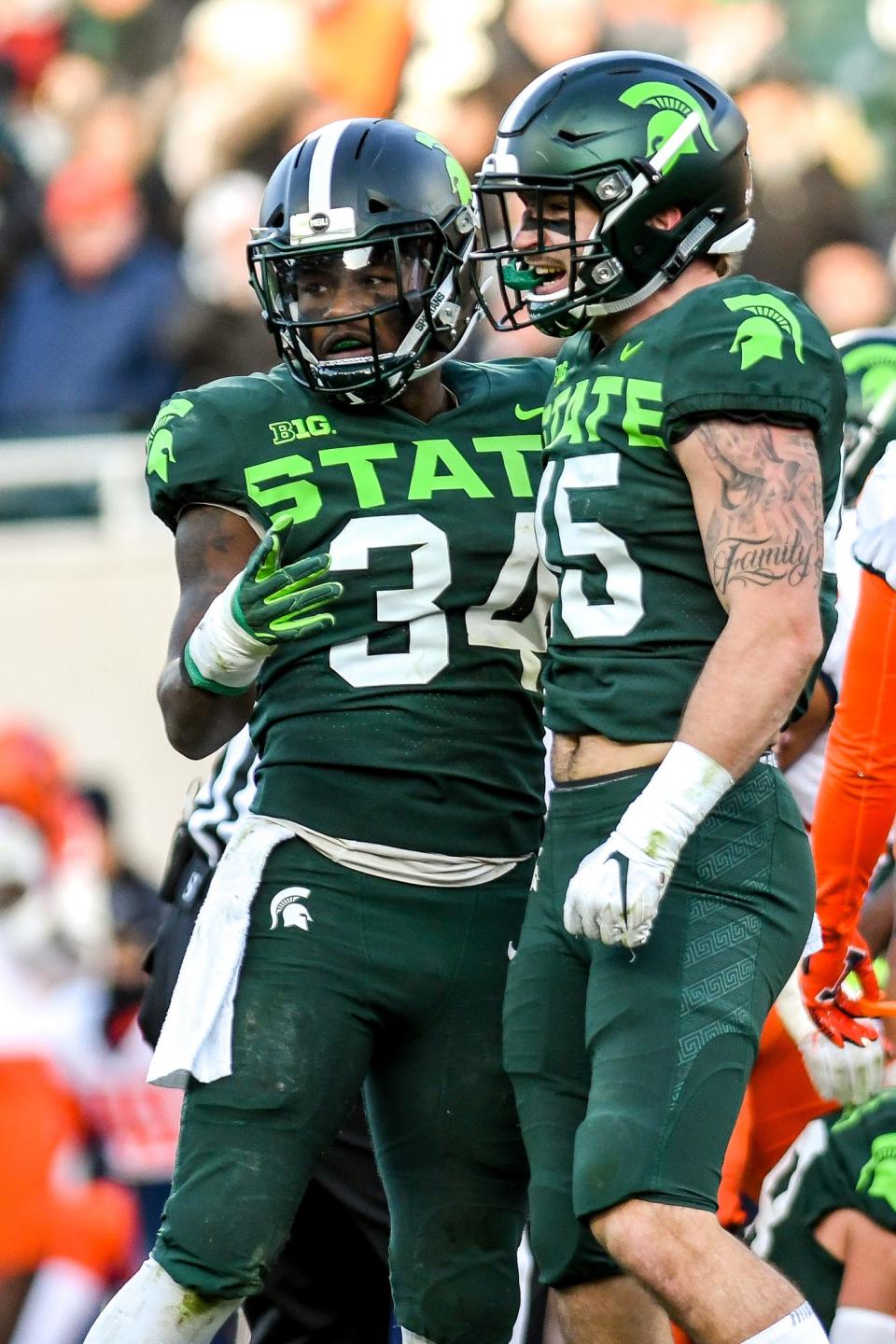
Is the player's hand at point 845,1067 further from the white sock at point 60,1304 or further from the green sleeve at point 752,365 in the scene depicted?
the white sock at point 60,1304

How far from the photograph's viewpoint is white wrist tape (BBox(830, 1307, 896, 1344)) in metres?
3.90

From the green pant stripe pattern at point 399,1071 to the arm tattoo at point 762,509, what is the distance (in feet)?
2.60

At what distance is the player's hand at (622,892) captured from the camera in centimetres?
285

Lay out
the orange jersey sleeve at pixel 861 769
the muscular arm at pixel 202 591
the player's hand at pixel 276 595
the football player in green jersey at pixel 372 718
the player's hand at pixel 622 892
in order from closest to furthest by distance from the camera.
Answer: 1. the player's hand at pixel 622 892
2. the player's hand at pixel 276 595
3. the football player in green jersey at pixel 372 718
4. the muscular arm at pixel 202 591
5. the orange jersey sleeve at pixel 861 769

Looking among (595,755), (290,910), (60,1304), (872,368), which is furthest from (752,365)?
(60,1304)

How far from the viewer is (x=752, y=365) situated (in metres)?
2.96

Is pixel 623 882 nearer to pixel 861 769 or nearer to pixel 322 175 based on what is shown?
pixel 861 769

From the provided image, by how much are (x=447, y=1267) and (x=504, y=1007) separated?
0.44 metres

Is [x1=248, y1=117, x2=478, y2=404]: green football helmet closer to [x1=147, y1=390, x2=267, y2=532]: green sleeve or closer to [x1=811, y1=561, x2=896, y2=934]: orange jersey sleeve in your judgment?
[x1=147, y1=390, x2=267, y2=532]: green sleeve

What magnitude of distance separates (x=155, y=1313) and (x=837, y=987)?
1226 millimetres

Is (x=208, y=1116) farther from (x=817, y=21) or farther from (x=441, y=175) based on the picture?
(x=817, y=21)

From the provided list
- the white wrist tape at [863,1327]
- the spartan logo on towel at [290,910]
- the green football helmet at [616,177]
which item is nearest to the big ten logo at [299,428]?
the green football helmet at [616,177]

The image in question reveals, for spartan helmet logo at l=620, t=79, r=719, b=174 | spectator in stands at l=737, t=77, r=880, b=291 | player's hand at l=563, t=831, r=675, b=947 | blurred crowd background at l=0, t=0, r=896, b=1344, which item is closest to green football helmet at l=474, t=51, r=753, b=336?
spartan helmet logo at l=620, t=79, r=719, b=174

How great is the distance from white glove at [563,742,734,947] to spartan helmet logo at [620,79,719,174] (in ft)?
3.03
